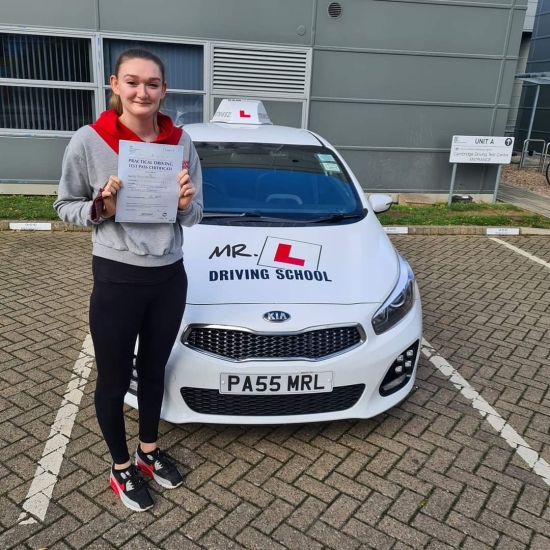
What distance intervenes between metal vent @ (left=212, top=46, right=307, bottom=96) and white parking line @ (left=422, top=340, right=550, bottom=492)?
19.8ft

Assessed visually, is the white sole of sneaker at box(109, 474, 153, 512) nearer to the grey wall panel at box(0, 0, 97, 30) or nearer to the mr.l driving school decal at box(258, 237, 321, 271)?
the mr.l driving school decal at box(258, 237, 321, 271)

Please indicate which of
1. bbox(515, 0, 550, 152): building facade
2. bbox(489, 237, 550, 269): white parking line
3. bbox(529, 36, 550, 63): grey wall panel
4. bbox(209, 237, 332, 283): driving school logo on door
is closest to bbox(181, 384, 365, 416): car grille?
bbox(209, 237, 332, 283): driving school logo on door

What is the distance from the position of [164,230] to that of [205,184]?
179cm

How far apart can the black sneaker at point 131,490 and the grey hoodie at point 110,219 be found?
1.12 metres

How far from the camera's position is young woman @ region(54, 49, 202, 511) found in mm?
2246

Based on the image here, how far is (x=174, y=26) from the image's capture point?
879 cm

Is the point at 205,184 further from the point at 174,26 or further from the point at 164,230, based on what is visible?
the point at 174,26

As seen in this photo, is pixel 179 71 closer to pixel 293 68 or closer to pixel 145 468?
pixel 293 68

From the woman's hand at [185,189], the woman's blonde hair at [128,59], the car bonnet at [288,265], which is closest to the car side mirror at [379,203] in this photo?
the car bonnet at [288,265]

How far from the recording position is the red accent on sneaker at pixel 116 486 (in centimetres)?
275

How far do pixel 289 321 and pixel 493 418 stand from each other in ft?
5.53

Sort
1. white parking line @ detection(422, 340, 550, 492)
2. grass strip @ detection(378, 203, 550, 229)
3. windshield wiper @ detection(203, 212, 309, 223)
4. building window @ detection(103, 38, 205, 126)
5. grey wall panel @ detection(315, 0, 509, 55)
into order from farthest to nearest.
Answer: grey wall panel @ detection(315, 0, 509, 55) < building window @ detection(103, 38, 205, 126) < grass strip @ detection(378, 203, 550, 229) < windshield wiper @ detection(203, 212, 309, 223) < white parking line @ detection(422, 340, 550, 492)

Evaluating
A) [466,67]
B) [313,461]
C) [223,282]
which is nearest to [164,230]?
[223,282]

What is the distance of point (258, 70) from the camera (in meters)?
9.16
